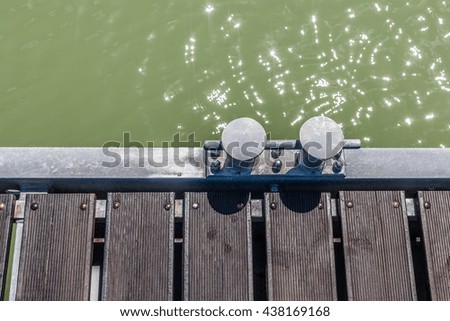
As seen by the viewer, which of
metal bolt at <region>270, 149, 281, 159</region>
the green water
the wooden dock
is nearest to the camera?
the wooden dock

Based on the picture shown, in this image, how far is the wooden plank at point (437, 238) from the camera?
35.9 ft

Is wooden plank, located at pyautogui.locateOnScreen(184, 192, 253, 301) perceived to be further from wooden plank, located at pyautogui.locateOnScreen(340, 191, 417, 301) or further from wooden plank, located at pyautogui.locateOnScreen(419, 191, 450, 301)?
wooden plank, located at pyautogui.locateOnScreen(419, 191, 450, 301)

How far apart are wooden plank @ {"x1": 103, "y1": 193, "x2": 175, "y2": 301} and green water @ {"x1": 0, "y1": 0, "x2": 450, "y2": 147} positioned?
343 centimetres

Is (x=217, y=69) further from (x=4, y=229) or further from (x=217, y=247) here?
(x=4, y=229)

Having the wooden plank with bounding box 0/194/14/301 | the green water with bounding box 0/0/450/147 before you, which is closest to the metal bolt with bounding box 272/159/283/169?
the green water with bounding box 0/0/450/147

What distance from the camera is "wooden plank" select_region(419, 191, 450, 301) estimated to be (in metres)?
10.9

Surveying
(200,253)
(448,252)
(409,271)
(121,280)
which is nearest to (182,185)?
(200,253)

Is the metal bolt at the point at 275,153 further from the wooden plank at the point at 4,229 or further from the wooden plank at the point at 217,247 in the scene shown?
the wooden plank at the point at 4,229

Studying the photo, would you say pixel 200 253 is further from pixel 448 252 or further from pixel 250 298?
pixel 448 252

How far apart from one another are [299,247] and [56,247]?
6.02m

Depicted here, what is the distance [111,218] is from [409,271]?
7498 millimetres

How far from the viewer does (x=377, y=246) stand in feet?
36.6

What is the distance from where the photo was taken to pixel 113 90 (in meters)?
14.9

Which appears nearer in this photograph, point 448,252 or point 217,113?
point 448,252
